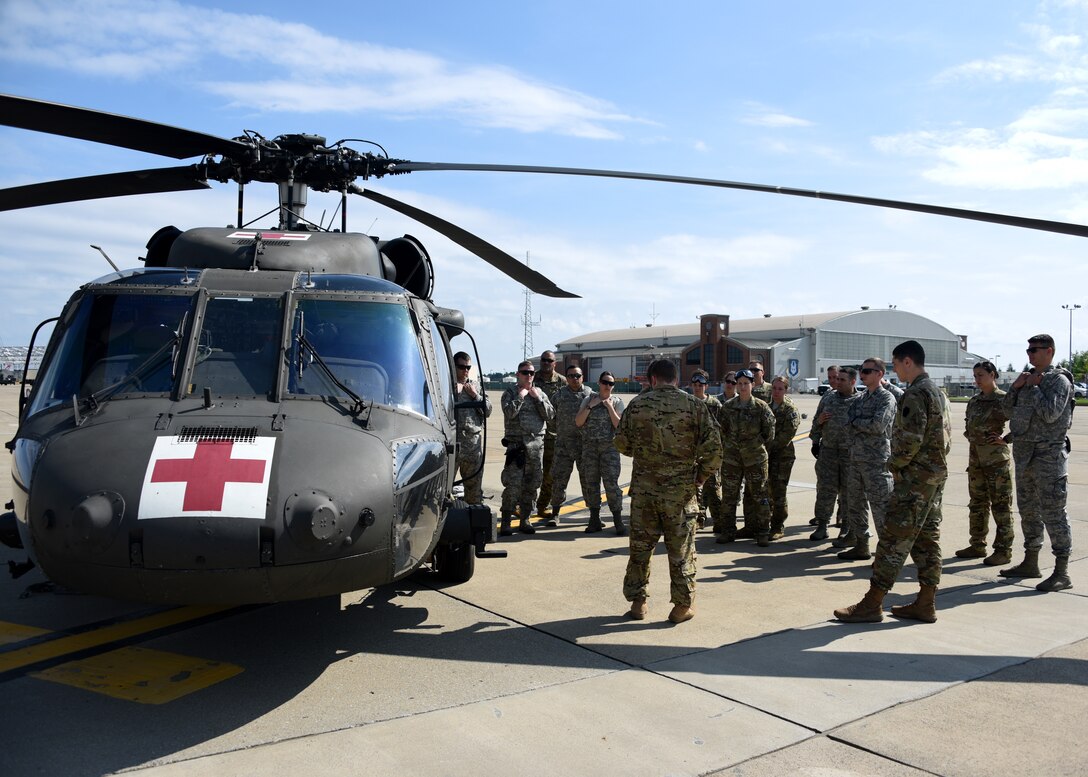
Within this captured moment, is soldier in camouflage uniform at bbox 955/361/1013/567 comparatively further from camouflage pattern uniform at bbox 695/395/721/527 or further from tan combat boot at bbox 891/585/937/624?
camouflage pattern uniform at bbox 695/395/721/527

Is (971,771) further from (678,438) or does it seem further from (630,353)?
(630,353)

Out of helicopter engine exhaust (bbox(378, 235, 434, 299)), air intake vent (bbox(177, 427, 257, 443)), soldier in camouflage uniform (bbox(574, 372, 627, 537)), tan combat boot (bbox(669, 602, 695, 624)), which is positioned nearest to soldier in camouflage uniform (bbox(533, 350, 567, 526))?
soldier in camouflage uniform (bbox(574, 372, 627, 537))

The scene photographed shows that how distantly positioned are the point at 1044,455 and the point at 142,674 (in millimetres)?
6136

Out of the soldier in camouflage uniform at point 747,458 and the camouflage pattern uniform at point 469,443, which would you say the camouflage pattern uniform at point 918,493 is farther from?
the camouflage pattern uniform at point 469,443

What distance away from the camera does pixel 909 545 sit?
5.25 meters

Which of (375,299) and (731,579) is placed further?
(731,579)

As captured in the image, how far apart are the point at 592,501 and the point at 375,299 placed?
4.03 metres

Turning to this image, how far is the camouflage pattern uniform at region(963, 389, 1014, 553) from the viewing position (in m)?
6.97

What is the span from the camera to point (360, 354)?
474cm

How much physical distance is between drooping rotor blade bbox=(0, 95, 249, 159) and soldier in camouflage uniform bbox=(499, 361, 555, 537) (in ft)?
11.7

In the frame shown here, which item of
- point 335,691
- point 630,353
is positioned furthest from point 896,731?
point 630,353

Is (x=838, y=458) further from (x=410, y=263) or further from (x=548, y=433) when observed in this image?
(x=410, y=263)

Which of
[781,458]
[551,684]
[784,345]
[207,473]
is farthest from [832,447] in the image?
[784,345]

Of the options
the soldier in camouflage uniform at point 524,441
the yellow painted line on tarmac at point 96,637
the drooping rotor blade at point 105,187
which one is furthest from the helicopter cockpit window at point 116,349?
the soldier in camouflage uniform at point 524,441
